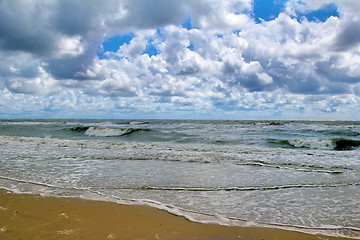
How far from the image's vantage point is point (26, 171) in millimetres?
7559

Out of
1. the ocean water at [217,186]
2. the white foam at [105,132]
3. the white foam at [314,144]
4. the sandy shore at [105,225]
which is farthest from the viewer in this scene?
the white foam at [105,132]

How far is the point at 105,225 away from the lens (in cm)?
373

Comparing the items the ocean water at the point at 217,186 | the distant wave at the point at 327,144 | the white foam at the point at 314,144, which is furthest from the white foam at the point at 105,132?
the ocean water at the point at 217,186

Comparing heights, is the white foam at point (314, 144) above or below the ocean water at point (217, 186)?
below

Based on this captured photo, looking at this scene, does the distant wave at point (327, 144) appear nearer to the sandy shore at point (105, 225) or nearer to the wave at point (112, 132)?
the sandy shore at point (105, 225)

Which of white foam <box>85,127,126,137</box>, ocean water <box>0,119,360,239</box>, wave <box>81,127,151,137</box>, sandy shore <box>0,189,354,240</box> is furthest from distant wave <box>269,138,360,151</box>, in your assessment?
white foam <box>85,127,126,137</box>

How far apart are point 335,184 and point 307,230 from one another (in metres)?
3.28

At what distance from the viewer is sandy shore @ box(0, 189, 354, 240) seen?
11.2 feet

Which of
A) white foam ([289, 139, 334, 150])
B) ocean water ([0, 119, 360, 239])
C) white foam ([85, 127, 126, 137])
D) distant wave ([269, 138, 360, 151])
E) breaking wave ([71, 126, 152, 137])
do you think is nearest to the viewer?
ocean water ([0, 119, 360, 239])

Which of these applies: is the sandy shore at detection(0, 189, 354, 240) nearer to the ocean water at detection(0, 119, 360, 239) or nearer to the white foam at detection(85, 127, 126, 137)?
the ocean water at detection(0, 119, 360, 239)

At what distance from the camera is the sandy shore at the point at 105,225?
340cm

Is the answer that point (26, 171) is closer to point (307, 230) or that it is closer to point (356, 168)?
point (307, 230)

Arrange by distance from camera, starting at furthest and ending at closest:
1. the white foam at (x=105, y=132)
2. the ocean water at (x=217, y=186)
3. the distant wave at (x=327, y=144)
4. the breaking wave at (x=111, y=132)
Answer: the white foam at (x=105, y=132)
the breaking wave at (x=111, y=132)
the distant wave at (x=327, y=144)
the ocean water at (x=217, y=186)

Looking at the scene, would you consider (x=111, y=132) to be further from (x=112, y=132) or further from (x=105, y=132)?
(x=105, y=132)
